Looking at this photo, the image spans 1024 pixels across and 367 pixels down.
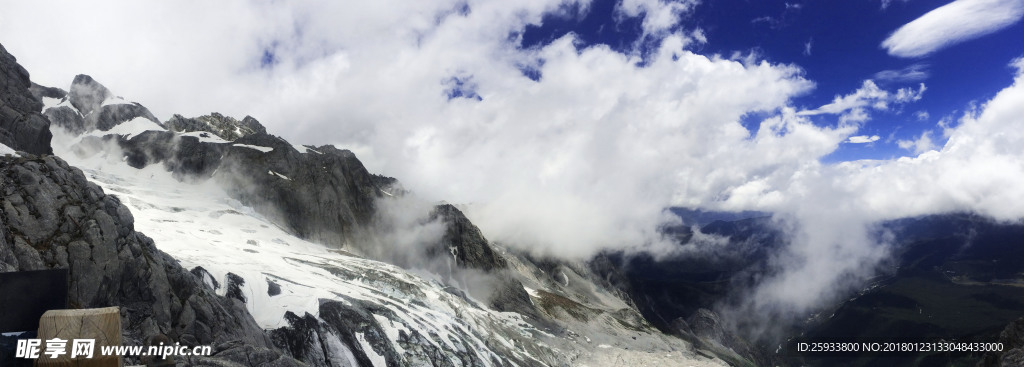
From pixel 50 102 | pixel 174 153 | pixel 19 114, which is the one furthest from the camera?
pixel 50 102

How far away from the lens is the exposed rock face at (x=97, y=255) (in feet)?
139

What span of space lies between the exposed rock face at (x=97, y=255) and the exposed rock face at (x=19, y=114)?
195ft

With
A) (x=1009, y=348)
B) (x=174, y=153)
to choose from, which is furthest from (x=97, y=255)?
(x=174, y=153)

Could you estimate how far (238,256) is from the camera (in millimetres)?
97562

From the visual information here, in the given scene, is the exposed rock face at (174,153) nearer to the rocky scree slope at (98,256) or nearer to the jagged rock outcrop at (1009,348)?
the rocky scree slope at (98,256)

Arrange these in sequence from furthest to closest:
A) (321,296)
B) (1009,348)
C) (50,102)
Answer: (50,102)
(321,296)
(1009,348)

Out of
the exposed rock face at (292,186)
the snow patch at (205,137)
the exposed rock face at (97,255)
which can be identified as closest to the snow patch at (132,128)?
the snow patch at (205,137)

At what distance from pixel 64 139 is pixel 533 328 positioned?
175085 mm

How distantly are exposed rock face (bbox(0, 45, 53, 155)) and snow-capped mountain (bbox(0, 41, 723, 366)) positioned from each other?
1.58ft

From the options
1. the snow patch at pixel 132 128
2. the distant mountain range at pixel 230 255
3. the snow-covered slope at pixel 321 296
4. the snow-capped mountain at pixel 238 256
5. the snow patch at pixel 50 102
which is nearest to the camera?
the distant mountain range at pixel 230 255

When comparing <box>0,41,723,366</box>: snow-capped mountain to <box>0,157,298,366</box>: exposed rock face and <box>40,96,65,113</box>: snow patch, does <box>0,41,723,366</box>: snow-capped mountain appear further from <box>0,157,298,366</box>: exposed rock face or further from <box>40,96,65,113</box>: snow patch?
<box>40,96,65,113</box>: snow patch

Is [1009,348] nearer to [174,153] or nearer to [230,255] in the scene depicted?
[230,255]

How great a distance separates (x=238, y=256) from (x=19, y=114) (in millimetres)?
54280

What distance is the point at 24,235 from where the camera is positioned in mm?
41969
